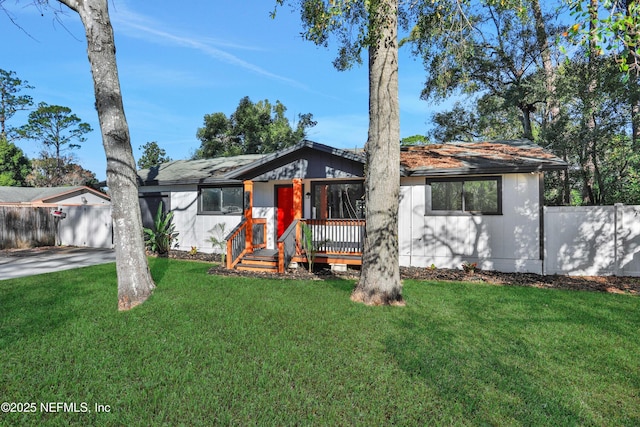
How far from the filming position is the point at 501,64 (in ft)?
51.4

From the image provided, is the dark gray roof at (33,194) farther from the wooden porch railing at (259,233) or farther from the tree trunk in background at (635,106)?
the tree trunk in background at (635,106)

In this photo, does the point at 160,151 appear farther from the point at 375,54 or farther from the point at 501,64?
the point at 375,54

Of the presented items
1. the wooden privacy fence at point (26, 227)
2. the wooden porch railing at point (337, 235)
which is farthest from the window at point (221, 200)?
the wooden privacy fence at point (26, 227)

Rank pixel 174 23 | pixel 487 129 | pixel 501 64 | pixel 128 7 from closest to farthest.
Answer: pixel 128 7
pixel 174 23
pixel 501 64
pixel 487 129

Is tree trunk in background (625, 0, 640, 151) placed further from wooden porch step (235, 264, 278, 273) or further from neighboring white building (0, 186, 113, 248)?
neighboring white building (0, 186, 113, 248)

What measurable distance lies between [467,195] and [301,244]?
4.76 meters

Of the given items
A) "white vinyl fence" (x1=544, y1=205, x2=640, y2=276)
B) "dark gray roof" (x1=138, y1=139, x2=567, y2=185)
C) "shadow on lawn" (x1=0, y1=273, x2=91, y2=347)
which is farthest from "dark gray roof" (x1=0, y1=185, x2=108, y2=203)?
"white vinyl fence" (x1=544, y1=205, x2=640, y2=276)

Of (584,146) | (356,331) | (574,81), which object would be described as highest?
(574,81)


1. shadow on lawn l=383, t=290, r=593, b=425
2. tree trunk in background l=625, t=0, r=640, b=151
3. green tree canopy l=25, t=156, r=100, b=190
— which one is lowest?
shadow on lawn l=383, t=290, r=593, b=425

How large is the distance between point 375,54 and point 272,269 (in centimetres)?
575

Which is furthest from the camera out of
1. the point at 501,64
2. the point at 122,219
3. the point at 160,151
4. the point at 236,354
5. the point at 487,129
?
the point at 160,151

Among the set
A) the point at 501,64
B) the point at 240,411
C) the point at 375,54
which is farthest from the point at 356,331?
the point at 501,64

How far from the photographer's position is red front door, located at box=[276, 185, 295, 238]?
11.0 m

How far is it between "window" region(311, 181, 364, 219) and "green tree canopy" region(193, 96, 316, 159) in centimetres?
1488
